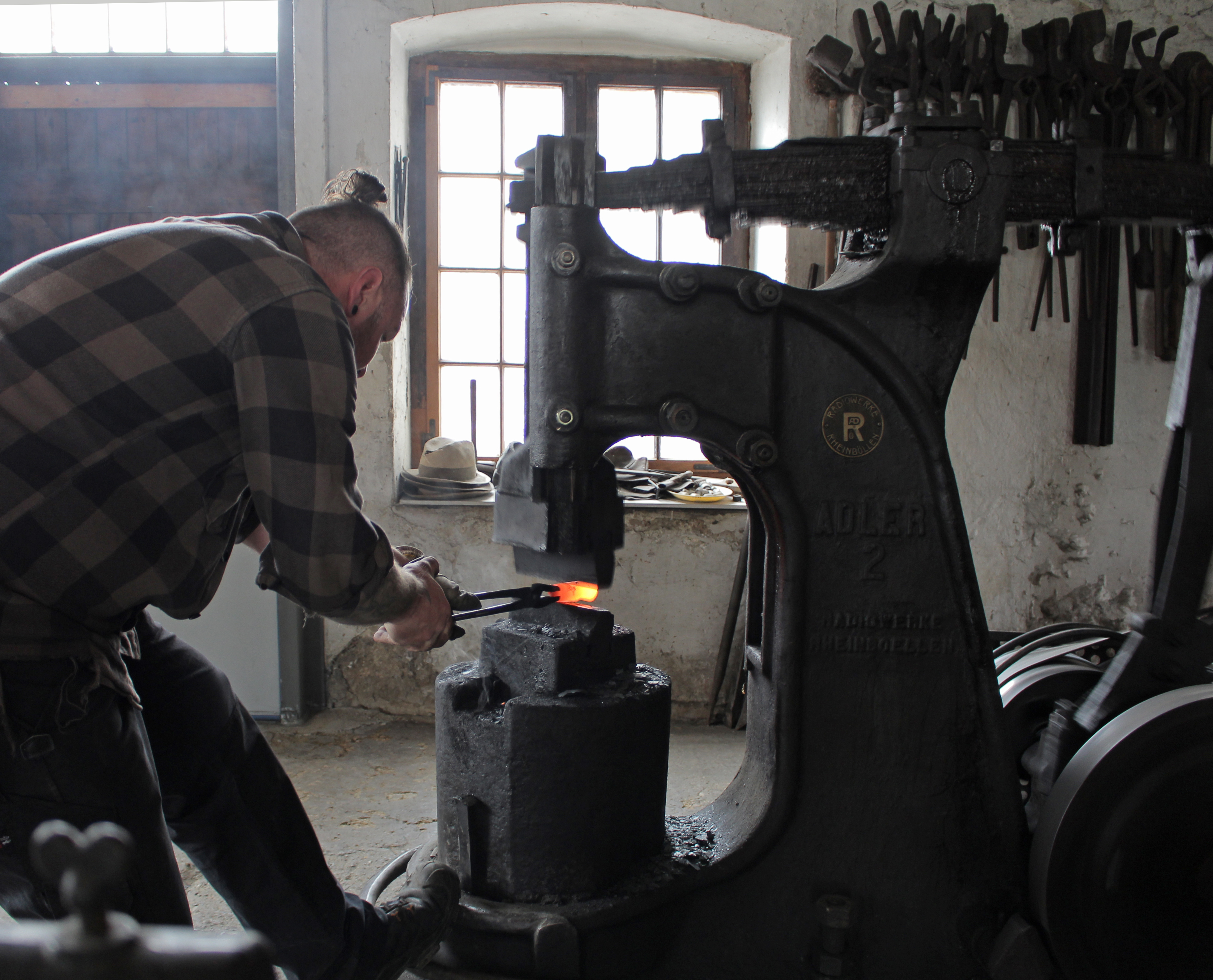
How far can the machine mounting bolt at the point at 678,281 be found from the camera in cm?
143

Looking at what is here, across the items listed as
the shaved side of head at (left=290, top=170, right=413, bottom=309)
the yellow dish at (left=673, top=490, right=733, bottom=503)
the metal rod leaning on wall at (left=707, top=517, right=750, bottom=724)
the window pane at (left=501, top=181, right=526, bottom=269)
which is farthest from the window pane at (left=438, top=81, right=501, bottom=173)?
the shaved side of head at (left=290, top=170, right=413, bottom=309)

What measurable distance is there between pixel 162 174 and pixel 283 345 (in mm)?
2971

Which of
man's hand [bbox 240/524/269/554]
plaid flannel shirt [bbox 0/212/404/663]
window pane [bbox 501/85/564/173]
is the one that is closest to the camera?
plaid flannel shirt [bbox 0/212/404/663]

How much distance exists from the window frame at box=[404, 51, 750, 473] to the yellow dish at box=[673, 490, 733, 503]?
1022 mm

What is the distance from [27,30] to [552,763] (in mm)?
3899

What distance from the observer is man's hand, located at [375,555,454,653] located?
5.01ft

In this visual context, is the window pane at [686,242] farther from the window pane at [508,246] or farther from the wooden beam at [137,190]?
the wooden beam at [137,190]

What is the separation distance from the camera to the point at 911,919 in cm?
152

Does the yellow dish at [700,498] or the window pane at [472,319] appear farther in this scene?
the window pane at [472,319]

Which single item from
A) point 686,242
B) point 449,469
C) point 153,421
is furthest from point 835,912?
point 686,242

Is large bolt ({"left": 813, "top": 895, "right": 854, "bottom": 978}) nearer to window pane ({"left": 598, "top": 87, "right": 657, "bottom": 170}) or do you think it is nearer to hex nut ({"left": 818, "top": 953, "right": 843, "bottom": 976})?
hex nut ({"left": 818, "top": 953, "right": 843, "bottom": 976})

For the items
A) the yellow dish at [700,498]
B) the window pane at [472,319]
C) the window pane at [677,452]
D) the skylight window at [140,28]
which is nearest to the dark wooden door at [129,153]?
the skylight window at [140,28]

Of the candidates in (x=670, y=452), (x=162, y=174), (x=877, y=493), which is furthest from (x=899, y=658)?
(x=162, y=174)

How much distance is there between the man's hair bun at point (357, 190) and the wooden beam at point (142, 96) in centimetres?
246
